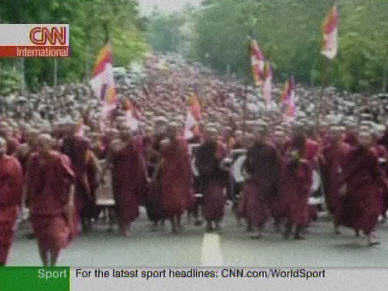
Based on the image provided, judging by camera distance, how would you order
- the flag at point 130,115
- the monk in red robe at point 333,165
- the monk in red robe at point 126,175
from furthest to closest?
the flag at point 130,115 < the monk in red robe at point 333,165 < the monk in red robe at point 126,175

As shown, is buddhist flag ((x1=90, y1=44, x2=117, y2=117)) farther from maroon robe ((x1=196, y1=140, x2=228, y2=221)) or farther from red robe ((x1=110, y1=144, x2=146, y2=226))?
maroon robe ((x1=196, y1=140, x2=228, y2=221))

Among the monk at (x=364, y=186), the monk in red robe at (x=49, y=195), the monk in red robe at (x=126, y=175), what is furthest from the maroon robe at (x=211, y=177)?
the monk in red robe at (x=49, y=195)

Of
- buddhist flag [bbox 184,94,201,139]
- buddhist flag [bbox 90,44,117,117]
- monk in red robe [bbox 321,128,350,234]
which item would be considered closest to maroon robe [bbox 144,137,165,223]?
buddhist flag [bbox 184,94,201,139]

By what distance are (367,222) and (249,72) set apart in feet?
9.91

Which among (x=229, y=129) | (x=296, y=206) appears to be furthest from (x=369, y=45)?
(x=229, y=129)

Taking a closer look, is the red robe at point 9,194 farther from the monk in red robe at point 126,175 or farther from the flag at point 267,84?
the flag at point 267,84

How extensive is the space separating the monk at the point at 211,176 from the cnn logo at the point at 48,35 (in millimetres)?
3211

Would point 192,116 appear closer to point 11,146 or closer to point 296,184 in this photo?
point 296,184

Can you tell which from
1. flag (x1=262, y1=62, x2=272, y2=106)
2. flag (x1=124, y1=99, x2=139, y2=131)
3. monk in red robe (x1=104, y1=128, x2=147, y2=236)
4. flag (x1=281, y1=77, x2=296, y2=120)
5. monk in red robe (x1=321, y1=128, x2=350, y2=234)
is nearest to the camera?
monk in red robe (x1=104, y1=128, x2=147, y2=236)

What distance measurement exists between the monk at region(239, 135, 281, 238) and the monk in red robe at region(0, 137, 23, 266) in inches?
139

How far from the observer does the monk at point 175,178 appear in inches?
558

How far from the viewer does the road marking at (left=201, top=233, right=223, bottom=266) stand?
11.4 metres

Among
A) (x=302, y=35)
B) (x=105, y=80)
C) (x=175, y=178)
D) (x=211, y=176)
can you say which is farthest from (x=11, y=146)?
(x=302, y=35)

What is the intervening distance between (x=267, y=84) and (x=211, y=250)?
13.5 ft
